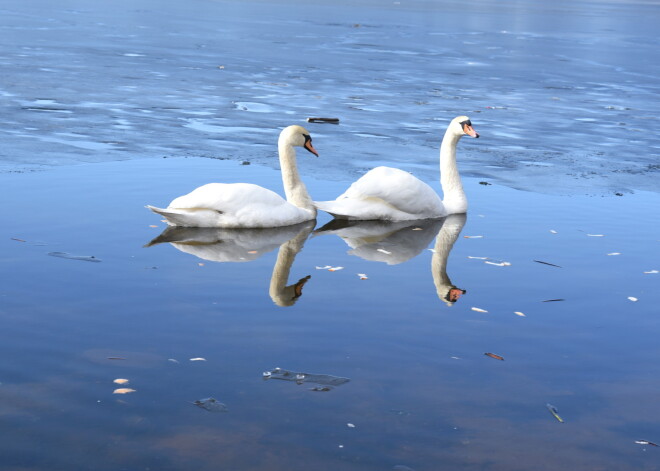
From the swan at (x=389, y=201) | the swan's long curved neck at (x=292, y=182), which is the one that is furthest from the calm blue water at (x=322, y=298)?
the swan's long curved neck at (x=292, y=182)

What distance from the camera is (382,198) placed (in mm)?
12219

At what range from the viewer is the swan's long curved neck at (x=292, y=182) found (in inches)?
480

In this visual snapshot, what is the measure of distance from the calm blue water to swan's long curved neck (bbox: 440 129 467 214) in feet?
0.91

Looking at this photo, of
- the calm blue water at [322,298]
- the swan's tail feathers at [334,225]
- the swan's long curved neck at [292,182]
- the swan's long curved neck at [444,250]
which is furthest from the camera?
the swan's long curved neck at [292,182]

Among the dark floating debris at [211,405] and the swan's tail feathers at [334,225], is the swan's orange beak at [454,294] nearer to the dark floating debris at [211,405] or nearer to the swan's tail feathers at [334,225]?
the swan's tail feathers at [334,225]

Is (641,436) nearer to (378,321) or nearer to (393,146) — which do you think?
(378,321)

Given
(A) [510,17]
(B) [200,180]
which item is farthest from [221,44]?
(A) [510,17]

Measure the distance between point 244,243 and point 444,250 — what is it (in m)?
2.15

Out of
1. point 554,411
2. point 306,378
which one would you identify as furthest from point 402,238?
point 554,411

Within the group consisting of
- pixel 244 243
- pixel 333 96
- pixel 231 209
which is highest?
pixel 231 209

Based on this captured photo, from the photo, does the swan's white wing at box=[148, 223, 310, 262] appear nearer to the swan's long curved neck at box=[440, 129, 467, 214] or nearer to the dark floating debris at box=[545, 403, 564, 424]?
the swan's long curved neck at box=[440, 129, 467, 214]

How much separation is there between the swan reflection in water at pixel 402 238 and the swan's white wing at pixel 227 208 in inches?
25.1

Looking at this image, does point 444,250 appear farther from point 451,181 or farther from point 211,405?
point 211,405

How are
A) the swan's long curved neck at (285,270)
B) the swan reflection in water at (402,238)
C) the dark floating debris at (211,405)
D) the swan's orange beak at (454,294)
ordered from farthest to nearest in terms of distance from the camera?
the swan reflection in water at (402,238) < the swan's orange beak at (454,294) < the swan's long curved neck at (285,270) < the dark floating debris at (211,405)
